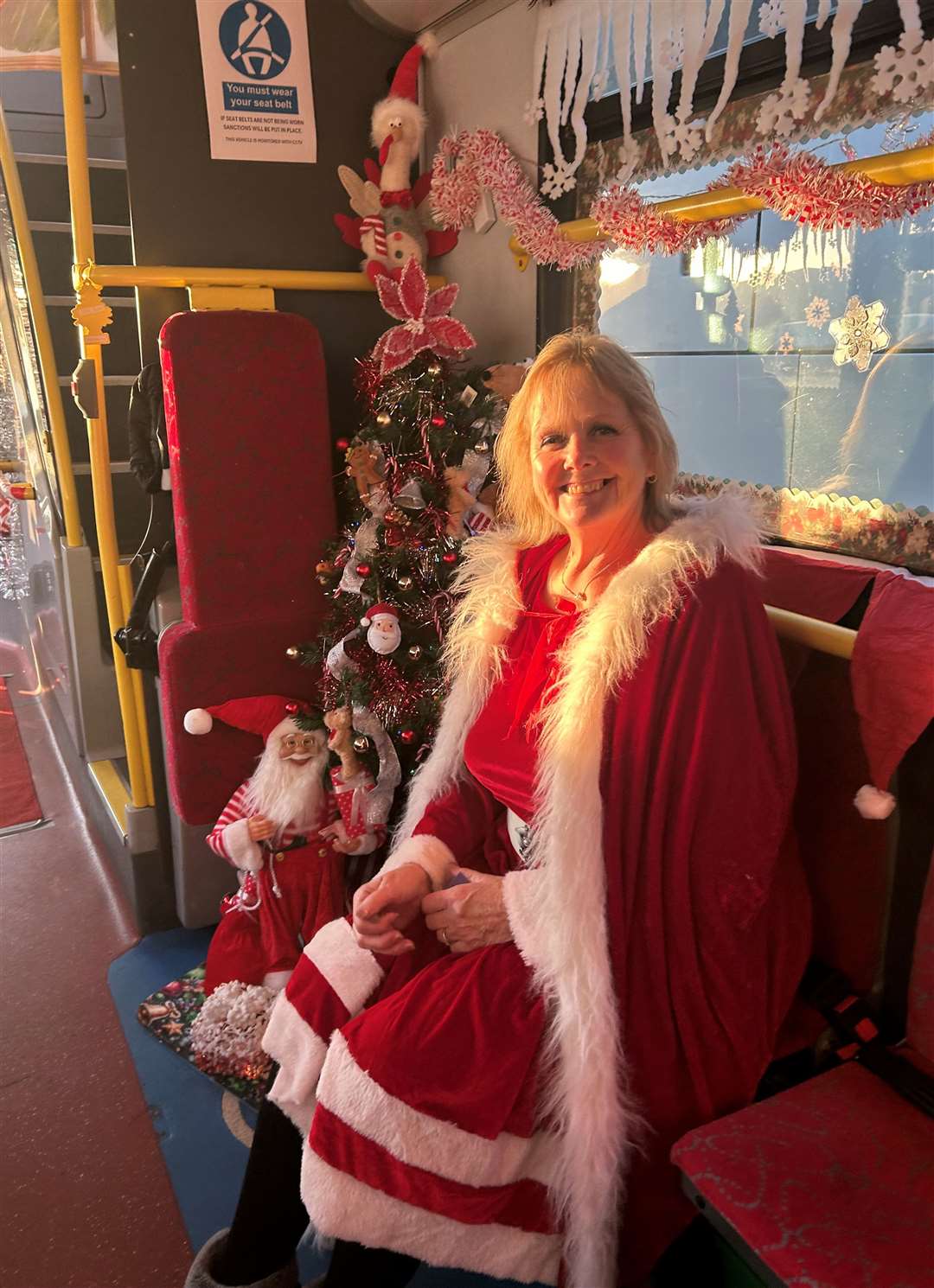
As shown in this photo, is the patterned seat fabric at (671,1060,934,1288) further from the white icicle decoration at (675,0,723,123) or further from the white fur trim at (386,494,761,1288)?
the white icicle decoration at (675,0,723,123)

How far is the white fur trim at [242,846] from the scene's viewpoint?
2.30m

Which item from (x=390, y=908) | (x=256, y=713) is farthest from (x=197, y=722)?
(x=390, y=908)

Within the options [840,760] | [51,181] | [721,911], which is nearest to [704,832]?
[721,911]

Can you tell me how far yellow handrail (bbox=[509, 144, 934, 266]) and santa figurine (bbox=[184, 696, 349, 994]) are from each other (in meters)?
1.36

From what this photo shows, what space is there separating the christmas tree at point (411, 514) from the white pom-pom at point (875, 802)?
109 cm

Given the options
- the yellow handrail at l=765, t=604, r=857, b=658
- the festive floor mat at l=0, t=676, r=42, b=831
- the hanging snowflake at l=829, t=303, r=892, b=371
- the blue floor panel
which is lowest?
the blue floor panel

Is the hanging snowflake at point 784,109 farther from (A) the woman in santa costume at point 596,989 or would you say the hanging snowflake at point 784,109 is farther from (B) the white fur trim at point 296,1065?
(B) the white fur trim at point 296,1065

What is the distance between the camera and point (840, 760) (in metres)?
1.49

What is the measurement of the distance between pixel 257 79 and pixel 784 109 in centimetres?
151

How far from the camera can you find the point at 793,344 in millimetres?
1859

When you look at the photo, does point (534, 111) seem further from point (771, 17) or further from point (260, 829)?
point (260, 829)

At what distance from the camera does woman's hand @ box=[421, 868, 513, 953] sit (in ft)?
4.81

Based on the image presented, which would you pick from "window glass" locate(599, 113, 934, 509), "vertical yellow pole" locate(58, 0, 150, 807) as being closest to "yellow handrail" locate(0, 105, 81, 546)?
"vertical yellow pole" locate(58, 0, 150, 807)

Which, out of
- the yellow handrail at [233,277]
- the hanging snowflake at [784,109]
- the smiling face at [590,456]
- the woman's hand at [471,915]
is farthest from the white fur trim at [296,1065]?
the yellow handrail at [233,277]
